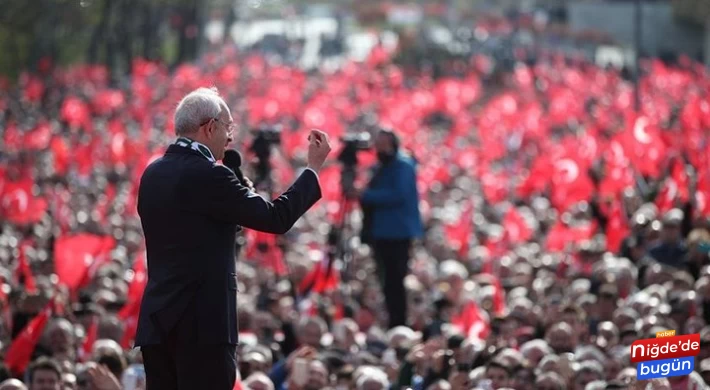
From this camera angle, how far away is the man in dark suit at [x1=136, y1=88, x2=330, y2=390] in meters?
7.24

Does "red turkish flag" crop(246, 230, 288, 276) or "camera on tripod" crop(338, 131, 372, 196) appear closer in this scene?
"camera on tripod" crop(338, 131, 372, 196)

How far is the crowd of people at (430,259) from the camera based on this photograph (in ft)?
37.8

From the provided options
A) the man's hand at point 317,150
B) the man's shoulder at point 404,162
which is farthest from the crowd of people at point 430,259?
the man's hand at point 317,150

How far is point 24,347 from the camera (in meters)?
11.9

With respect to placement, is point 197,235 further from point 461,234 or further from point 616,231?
point 461,234

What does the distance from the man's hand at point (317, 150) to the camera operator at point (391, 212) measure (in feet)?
20.0

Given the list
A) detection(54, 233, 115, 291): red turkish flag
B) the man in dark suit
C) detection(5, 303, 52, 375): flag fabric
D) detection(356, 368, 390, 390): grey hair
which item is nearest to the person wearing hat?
detection(54, 233, 115, 291): red turkish flag

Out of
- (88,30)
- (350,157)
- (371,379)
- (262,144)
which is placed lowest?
(371,379)

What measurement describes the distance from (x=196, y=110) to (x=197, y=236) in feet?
1.53

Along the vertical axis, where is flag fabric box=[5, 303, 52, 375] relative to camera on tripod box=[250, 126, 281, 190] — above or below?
below

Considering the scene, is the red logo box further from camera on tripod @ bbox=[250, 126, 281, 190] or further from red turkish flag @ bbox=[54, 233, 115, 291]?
red turkish flag @ bbox=[54, 233, 115, 291]

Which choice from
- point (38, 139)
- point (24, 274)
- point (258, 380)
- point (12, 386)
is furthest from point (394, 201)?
point (38, 139)

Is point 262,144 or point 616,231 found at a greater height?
point 616,231

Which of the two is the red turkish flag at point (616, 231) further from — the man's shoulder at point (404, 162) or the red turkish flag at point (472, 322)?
the man's shoulder at point (404, 162)
